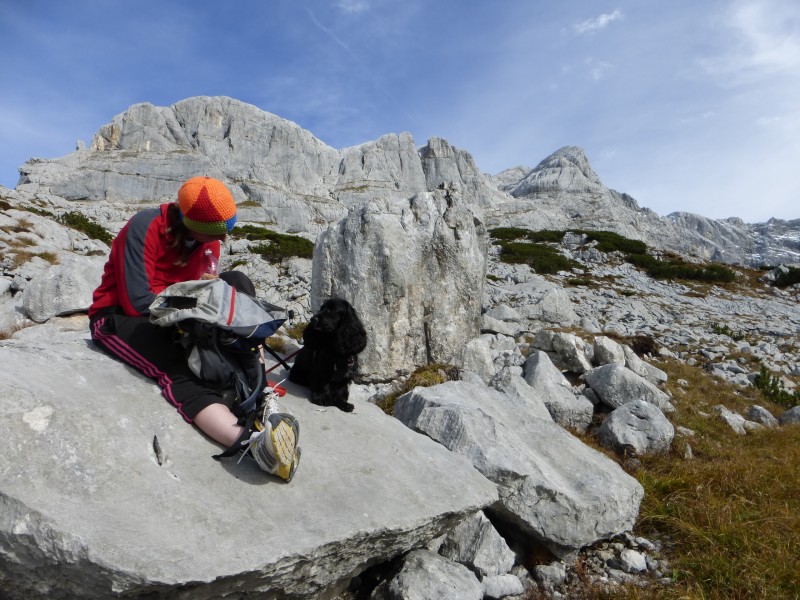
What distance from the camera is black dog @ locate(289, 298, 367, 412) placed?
169 inches

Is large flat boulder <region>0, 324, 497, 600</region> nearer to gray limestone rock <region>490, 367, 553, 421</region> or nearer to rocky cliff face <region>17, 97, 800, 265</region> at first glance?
gray limestone rock <region>490, 367, 553, 421</region>

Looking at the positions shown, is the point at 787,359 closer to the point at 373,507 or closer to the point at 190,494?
the point at 373,507

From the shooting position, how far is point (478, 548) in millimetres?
3756

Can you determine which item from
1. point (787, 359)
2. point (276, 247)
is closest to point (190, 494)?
point (787, 359)

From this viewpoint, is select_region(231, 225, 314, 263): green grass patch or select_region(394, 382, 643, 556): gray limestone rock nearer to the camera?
select_region(394, 382, 643, 556): gray limestone rock

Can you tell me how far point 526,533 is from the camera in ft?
13.6

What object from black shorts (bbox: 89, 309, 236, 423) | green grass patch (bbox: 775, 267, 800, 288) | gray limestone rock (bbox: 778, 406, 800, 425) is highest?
green grass patch (bbox: 775, 267, 800, 288)

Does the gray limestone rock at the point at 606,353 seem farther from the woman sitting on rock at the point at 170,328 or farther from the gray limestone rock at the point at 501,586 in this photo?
the woman sitting on rock at the point at 170,328

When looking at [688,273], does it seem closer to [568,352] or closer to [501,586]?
[568,352]

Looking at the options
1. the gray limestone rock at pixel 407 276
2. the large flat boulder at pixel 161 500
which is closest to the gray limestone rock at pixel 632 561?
the large flat boulder at pixel 161 500

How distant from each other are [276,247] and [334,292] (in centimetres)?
2165

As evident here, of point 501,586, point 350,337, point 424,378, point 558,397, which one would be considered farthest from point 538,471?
point 424,378

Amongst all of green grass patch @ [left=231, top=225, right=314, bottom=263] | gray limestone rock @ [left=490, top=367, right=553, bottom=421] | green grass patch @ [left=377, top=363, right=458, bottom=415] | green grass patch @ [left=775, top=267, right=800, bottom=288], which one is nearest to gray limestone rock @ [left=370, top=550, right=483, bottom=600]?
gray limestone rock @ [left=490, top=367, right=553, bottom=421]

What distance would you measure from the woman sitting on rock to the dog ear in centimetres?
127
